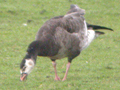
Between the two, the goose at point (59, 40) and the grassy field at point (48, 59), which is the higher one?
the goose at point (59, 40)

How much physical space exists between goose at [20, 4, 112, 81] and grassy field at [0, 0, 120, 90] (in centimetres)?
68

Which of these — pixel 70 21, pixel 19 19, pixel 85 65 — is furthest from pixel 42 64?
pixel 19 19

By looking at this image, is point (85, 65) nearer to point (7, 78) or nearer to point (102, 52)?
point (102, 52)

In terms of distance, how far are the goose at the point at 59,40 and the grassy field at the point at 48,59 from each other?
68 centimetres

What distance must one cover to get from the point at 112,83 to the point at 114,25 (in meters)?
6.73

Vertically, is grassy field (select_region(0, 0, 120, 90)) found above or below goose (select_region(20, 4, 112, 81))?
below

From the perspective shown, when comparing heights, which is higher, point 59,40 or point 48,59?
point 59,40

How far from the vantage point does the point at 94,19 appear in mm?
13977

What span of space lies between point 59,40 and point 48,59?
262 centimetres

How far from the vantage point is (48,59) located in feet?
29.9

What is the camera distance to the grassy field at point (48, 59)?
22.4 feet

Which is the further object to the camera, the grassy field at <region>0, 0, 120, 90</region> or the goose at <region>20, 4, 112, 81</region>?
the grassy field at <region>0, 0, 120, 90</region>

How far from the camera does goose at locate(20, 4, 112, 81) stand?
5910mm

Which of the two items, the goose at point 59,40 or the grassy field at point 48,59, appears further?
the grassy field at point 48,59
